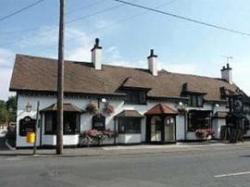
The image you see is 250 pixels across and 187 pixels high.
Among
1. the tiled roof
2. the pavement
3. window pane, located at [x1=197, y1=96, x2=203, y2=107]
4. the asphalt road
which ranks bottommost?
the asphalt road

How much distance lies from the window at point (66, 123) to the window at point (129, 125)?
3.81 meters

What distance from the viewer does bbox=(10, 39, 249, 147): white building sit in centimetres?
3006

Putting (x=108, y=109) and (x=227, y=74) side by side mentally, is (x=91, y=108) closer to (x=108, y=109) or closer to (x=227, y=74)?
(x=108, y=109)

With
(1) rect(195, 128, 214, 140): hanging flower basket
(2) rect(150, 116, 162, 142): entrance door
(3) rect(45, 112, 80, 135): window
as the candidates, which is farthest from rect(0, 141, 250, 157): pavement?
(1) rect(195, 128, 214, 140): hanging flower basket

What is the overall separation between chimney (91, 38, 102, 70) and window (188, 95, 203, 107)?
8544 millimetres

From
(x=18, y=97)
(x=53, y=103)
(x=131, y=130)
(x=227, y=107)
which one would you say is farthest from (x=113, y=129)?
(x=227, y=107)

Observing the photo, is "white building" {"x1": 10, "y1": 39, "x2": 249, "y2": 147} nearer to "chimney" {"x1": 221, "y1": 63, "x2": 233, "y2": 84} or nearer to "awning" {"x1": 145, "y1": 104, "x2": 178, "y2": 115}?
"awning" {"x1": 145, "y1": 104, "x2": 178, "y2": 115}

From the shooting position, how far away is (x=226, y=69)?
157 ft

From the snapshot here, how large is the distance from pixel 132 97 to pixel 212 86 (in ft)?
37.8

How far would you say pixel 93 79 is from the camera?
33.9 meters

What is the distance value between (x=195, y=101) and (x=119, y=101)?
8.37m

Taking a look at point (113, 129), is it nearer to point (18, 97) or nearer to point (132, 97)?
point (132, 97)

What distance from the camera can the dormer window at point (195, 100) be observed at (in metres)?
38.5

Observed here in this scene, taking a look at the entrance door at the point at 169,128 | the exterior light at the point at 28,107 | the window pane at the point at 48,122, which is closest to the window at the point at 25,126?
the exterior light at the point at 28,107
